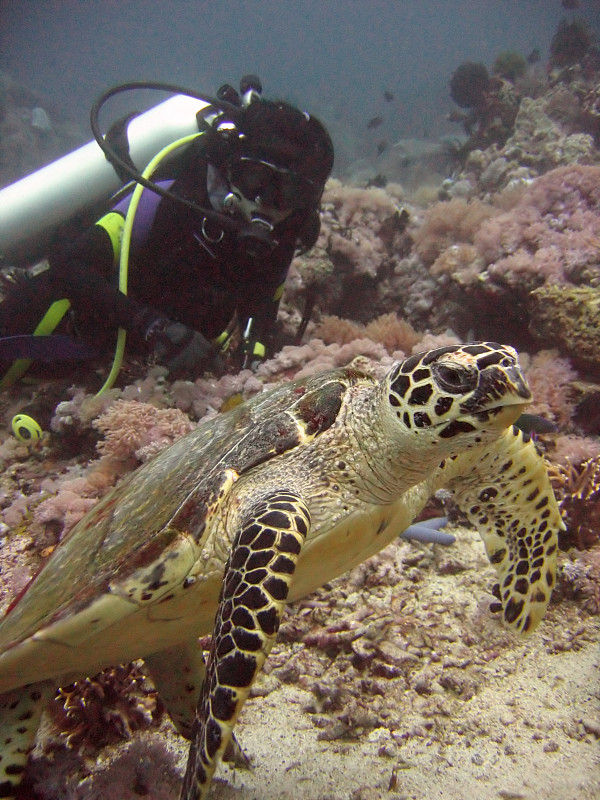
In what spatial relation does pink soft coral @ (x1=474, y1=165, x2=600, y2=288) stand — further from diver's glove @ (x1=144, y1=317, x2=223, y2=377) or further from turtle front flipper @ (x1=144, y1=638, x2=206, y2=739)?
turtle front flipper @ (x1=144, y1=638, x2=206, y2=739)

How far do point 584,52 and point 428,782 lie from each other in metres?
18.1

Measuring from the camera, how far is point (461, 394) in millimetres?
1429

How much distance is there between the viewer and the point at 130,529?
5.48ft

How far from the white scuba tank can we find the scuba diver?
0.73 metres

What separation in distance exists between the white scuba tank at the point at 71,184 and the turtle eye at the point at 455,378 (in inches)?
196

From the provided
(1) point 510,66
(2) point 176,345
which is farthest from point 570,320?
(1) point 510,66

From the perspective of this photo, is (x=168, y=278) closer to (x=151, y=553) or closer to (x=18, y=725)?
(x=151, y=553)

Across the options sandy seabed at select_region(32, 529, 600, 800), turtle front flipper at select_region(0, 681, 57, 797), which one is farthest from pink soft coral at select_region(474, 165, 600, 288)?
turtle front flipper at select_region(0, 681, 57, 797)

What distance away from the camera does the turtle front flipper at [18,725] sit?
1.61 metres

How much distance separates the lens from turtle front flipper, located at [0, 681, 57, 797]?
5.29 feet

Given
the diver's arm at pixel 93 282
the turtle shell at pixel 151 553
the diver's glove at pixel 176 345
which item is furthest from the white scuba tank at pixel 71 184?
the turtle shell at pixel 151 553

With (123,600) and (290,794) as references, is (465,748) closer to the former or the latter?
(290,794)

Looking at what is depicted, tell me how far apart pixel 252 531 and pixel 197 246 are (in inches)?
138

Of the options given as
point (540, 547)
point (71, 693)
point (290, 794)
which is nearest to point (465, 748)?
point (290, 794)
